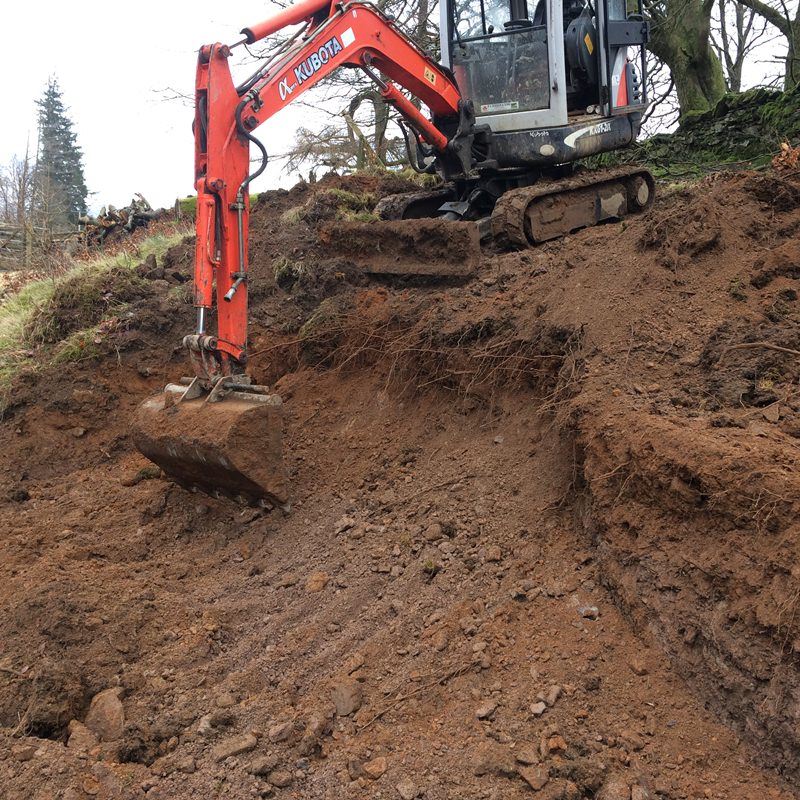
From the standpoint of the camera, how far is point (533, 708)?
9.66 feet

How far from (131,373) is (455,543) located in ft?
12.9

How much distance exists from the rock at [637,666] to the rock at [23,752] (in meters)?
2.33

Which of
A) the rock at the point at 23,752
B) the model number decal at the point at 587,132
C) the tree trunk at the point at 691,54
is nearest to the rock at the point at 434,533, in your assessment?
the rock at the point at 23,752

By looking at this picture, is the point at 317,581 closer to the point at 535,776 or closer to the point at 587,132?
the point at 535,776

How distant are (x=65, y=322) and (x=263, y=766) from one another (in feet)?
19.1

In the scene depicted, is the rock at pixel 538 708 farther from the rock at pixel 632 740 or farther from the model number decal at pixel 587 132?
the model number decal at pixel 587 132

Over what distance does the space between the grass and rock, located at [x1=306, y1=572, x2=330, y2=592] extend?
3.74 metres

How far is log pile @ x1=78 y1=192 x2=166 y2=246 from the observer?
49.4ft

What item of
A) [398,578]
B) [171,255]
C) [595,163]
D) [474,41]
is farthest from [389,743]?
[595,163]

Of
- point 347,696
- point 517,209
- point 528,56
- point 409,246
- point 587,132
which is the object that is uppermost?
point 528,56

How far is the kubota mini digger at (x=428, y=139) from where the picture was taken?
15.4 ft

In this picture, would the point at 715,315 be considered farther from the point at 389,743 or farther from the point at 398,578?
the point at 389,743

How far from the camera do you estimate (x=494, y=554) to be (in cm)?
382

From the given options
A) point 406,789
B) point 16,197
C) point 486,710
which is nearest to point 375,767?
point 406,789
